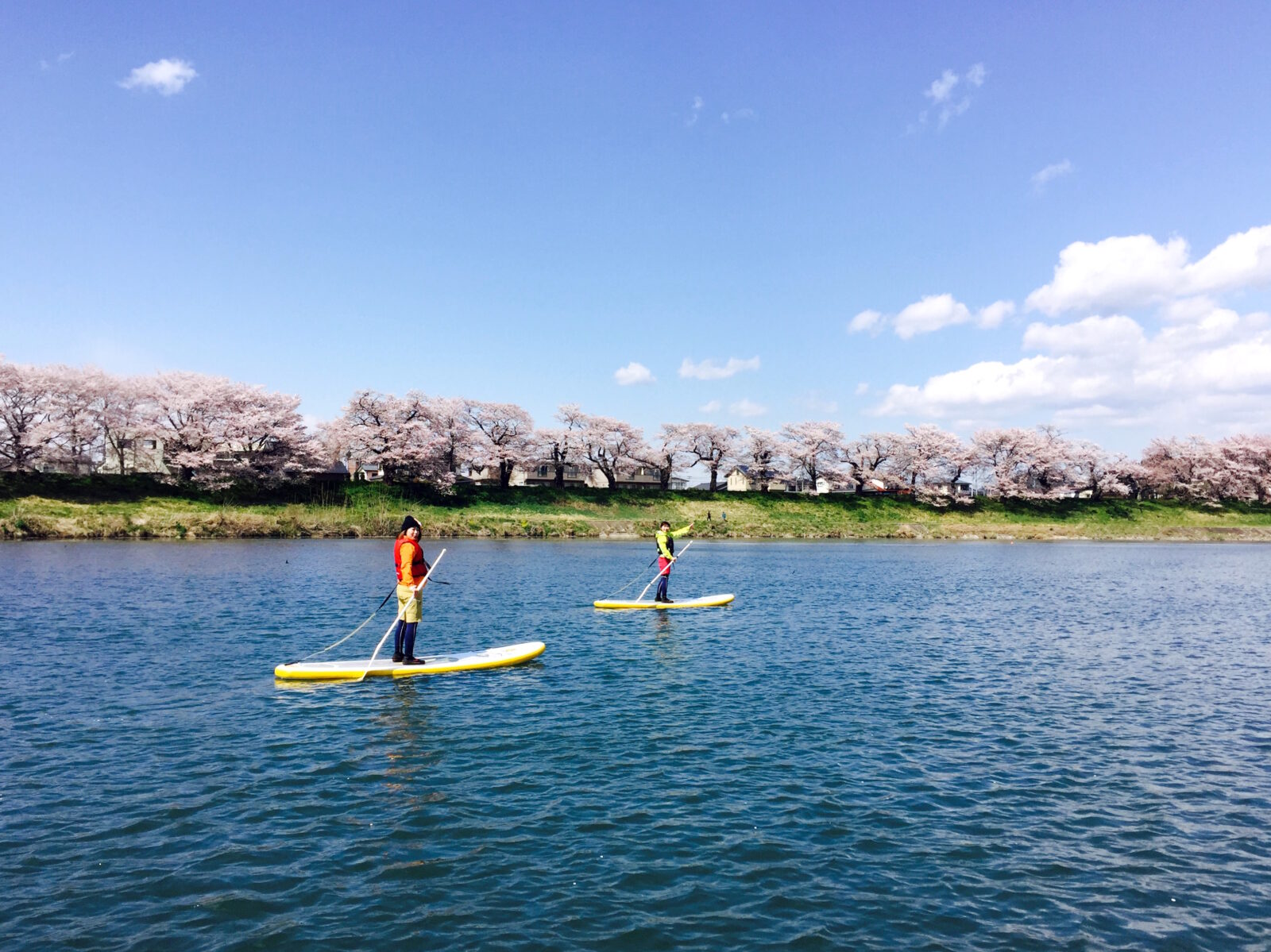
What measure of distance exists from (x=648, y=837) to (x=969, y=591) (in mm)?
32563

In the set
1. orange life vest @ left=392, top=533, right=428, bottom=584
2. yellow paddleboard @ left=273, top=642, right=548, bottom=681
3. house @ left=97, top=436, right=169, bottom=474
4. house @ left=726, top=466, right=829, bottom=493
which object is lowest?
yellow paddleboard @ left=273, top=642, right=548, bottom=681

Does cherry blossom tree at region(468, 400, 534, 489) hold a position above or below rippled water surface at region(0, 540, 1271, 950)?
above

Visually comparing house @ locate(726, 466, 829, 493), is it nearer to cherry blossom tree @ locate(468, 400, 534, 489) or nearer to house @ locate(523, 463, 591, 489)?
house @ locate(523, 463, 591, 489)

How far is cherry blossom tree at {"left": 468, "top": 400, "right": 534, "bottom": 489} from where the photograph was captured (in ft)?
306

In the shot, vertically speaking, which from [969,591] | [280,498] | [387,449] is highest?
[387,449]

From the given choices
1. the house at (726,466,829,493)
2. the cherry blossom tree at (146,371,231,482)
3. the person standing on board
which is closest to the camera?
the person standing on board

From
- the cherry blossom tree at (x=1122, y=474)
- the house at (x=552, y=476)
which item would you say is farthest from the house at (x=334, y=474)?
the cherry blossom tree at (x=1122, y=474)

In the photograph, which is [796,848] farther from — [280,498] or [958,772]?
[280,498]

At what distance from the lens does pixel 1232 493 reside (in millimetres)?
109625

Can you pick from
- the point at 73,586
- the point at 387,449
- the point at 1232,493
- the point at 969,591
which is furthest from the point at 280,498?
the point at 1232,493

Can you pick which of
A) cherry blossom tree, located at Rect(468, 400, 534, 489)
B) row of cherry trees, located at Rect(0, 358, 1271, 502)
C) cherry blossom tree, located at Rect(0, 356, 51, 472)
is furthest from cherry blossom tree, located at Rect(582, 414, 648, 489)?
cherry blossom tree, located at Rect(0, 356, 51, 472)

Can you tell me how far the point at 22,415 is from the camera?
7219cm

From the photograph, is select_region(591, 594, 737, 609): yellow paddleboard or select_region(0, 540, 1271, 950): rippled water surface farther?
select_region(591, 594, 737, 609): yellow paddleboard

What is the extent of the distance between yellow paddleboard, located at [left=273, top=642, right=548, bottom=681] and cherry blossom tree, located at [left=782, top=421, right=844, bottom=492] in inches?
3661
